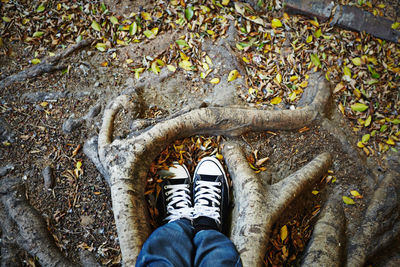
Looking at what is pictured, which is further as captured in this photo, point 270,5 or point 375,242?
point 270,5

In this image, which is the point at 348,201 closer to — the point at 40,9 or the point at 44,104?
the point at 44,104

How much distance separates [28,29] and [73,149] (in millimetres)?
1757

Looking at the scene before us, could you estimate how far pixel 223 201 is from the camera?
2.48m

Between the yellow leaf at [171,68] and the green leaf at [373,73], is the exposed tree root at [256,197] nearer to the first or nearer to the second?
the yellow leaf at [171,68]

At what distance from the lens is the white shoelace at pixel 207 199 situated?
2402 mm

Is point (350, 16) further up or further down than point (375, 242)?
further up

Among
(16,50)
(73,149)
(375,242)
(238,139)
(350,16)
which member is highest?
(350,16)

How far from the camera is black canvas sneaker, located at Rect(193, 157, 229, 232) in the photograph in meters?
2.39

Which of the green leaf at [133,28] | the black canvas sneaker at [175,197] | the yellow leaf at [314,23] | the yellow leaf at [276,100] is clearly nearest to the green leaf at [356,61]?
the yellow leaf at [314,23]

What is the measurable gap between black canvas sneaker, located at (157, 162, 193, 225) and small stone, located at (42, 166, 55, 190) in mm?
1010

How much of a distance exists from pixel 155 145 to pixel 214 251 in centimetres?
103

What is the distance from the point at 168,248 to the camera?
1.88 metres

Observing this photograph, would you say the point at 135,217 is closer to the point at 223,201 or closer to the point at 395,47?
the point at 223,201

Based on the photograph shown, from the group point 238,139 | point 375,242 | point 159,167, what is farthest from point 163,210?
point 375,242
